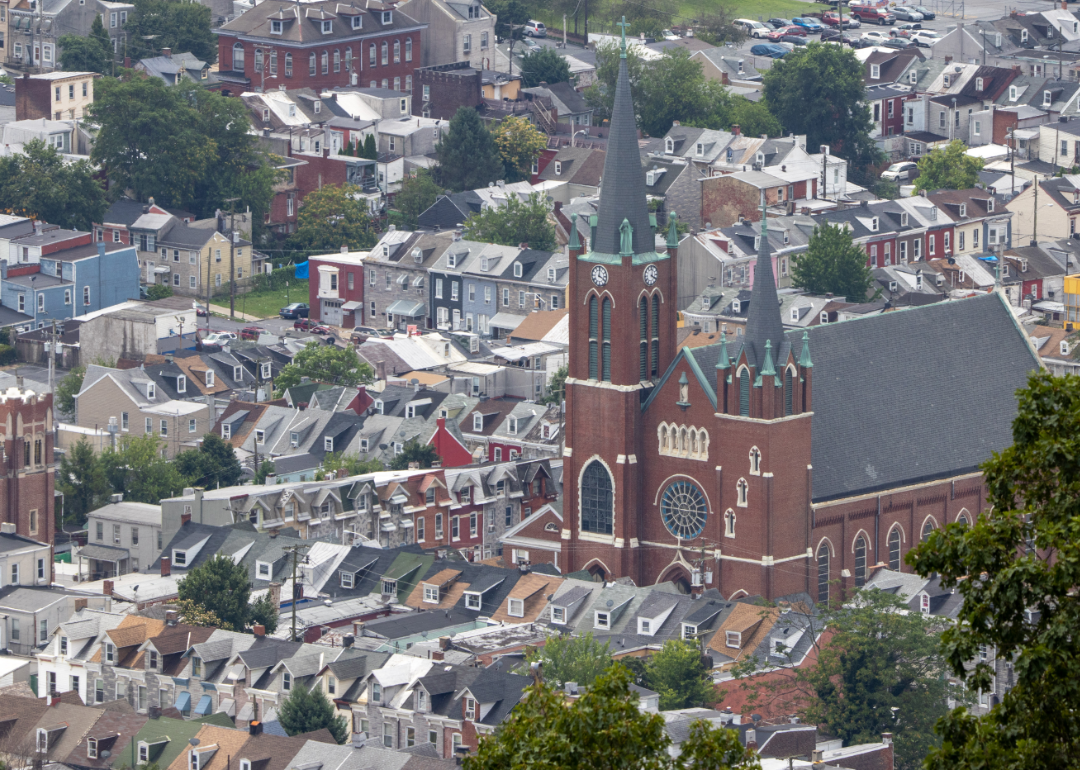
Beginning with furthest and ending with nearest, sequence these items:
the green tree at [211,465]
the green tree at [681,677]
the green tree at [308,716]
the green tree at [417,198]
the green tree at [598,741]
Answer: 1. the green tree at [417,198]
2. the green tree at [211,465]
3. the green tree at [681,677]
4. the green tree at [308,716]
5. the green tree at [598,741]

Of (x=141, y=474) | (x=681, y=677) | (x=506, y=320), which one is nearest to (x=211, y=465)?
(x=141, y=474)

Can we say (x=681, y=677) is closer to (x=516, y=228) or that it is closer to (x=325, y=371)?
(x=325, y=371)

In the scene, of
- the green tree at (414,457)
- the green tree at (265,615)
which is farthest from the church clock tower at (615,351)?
the green tree at (414,457)

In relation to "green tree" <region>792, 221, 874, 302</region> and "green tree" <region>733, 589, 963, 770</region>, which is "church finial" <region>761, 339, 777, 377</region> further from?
"green tree" <region>792, 221, 874, 302</region>

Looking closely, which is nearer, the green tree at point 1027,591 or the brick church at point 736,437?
the green tree at point 1027,591

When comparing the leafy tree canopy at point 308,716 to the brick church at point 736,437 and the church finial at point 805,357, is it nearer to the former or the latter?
the brick church at point 736,437

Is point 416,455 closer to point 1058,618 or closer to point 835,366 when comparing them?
point 835,366

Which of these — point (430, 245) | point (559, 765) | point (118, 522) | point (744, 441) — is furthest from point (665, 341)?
point (559, 765)
